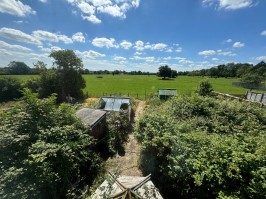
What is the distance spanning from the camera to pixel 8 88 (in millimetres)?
28547

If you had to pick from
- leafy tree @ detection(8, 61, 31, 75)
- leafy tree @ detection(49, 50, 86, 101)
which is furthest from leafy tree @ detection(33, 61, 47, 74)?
leafy tree @ detection(8, 61, 31, 75)

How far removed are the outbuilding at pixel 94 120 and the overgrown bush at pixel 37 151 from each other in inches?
101

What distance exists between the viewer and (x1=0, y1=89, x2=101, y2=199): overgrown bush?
A: 13.9 ft

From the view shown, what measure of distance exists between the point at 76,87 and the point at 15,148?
76.2ft

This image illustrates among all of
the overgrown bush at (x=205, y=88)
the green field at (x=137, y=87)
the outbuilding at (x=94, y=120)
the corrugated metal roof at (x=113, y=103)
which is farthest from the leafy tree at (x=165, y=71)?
the outbuilding at (x=94, y=120)

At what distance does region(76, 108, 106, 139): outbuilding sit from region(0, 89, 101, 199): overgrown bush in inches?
101

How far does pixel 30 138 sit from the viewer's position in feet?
16.8

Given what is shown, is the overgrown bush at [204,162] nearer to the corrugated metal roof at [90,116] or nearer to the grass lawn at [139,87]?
the corrugated metal roof at [90,116]

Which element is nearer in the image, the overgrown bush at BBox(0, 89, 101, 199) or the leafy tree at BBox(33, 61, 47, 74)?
the overgrown bush at BBox(0, 89, 101, 199)

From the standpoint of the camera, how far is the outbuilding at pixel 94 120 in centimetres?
917

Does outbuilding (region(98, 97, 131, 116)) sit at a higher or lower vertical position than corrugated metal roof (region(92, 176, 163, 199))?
lower

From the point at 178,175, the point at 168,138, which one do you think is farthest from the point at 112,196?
the point at 168,138

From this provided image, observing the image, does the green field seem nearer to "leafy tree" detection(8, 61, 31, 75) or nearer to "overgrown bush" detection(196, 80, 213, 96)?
"overgrown bush" detection(196, 80, 213, 96)

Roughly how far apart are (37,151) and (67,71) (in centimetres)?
2392
